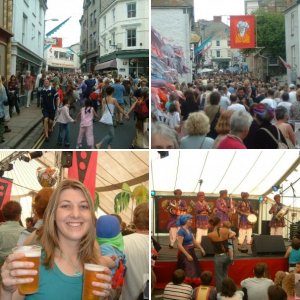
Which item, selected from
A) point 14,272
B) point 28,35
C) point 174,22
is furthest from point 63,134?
point 14,272

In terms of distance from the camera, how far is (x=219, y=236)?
8.52ft

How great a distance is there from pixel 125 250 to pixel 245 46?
141 cm

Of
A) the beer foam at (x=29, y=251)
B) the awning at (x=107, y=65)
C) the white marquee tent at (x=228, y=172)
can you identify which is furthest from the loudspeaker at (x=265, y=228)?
the beer foam at (x=29, y=251)

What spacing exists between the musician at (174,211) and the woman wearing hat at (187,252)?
0.09 ft

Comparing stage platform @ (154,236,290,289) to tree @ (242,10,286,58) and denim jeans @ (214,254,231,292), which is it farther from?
tree @ (242,10,286,58)

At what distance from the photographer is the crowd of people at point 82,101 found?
2600 millimetres

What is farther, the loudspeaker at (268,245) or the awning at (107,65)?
the awning at (107,65)

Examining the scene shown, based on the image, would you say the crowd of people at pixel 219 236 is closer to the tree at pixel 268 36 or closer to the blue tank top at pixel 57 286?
the tree at pixel 268 36

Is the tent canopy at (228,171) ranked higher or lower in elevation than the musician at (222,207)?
higher

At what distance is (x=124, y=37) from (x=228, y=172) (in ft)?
3.37

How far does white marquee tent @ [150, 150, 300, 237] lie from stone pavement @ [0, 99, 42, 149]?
2.46 ft

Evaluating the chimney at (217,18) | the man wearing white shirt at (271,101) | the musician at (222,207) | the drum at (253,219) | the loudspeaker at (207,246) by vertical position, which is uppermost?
the chimney at (217,18)

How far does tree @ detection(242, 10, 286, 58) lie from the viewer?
257 centimetres

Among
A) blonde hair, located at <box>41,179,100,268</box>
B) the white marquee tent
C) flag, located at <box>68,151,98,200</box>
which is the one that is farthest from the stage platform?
blonde hair, located at <box>41,179,100,268</box>
